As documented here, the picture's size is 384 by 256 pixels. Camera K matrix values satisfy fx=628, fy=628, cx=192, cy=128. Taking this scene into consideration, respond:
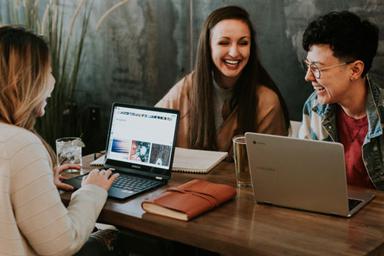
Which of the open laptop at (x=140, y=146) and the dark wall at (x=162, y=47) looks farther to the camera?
the dark wall at (x=162, y=47)

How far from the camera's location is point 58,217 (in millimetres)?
1613

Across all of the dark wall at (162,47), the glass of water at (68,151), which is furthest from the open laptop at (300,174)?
the dark wall at (162,47)

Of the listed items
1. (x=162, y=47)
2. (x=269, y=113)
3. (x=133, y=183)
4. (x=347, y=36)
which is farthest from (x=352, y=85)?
(x=162, y=47)

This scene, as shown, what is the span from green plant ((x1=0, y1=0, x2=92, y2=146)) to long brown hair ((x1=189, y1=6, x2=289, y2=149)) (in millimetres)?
1157

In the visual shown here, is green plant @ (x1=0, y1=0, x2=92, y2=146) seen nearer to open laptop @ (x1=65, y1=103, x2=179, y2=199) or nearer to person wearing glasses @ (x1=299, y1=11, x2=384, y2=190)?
open laptop @ (x1=65, y1=103, x2=179, y2=199)

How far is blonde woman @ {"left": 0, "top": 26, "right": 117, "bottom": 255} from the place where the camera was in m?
1.59

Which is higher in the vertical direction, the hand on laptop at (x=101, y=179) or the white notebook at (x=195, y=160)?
the hand on laptop at (x=101, y=179)

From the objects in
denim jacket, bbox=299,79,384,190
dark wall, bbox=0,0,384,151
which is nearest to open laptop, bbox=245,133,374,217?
denim jacket, bbox=299,79,384,190

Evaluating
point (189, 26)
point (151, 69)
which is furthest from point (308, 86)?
point (151, 69)

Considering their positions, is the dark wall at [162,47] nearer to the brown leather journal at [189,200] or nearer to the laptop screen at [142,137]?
the laptop screen at [142,137]

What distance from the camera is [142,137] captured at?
7.12 feet

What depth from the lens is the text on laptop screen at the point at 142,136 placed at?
6.98 feet

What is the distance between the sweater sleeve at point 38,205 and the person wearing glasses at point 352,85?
1.07 metres

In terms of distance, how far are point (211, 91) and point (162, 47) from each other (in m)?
0.88
